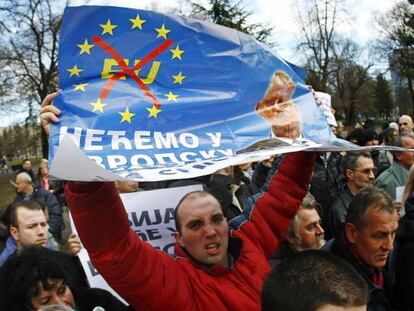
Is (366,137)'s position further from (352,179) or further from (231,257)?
(231,257)

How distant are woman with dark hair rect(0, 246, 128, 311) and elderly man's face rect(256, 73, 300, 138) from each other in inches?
51.5

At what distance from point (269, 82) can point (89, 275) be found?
5.72ft

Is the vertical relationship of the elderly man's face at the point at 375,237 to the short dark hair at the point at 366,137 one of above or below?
below

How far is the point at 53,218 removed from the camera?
252 inches

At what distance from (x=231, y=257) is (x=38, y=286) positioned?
0.97 metres

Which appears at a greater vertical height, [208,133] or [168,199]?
[208,133]

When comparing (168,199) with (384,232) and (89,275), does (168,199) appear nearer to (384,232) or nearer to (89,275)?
(89,275)

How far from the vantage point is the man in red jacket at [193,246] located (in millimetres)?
1887

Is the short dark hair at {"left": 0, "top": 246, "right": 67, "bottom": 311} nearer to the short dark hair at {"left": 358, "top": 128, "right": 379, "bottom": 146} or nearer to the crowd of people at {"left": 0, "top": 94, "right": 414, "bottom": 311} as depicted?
the crowd of people at {"left": 0, "top": 94, "right": 414, "bottom": 311}

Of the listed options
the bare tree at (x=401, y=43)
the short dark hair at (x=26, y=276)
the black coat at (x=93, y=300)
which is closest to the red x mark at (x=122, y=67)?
the short dark hair at (x=26, y=276)

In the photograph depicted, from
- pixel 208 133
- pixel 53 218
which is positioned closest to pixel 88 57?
pixel 208 133

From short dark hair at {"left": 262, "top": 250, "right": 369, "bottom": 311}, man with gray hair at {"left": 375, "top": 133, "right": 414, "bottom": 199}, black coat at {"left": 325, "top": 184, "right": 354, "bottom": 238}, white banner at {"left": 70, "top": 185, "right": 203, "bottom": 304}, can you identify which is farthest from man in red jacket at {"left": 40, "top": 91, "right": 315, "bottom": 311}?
man with gray hair at {"left": 375, "top": 133, "right": 414, "bottom": 199}

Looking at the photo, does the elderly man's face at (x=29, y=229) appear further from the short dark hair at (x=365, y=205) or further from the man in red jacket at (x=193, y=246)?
the short dark hair at (x=365, y=205)

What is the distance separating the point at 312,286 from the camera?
1.45 metres
